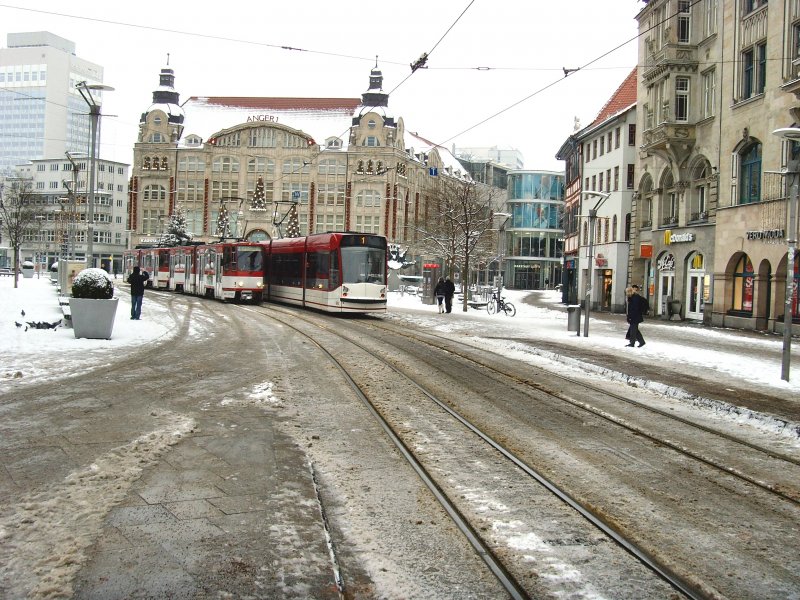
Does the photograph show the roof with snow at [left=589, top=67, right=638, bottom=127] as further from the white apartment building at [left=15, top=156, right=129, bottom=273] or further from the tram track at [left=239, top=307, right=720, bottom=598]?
the white apartment building at [left=15, top=156, right=129, bottom=273]

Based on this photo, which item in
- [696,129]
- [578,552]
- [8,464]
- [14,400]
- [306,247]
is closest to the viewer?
[578,552]

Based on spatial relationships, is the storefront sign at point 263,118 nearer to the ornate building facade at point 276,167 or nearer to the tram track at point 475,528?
the ornate building facade at point 276,167

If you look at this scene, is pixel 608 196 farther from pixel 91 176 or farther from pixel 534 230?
pixel 534 230

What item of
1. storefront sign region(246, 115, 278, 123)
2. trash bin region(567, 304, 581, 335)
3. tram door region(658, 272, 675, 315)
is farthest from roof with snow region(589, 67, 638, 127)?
storefront sign region(246, 115, 278, 123)

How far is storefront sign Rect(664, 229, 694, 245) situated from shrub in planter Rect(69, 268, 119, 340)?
2668 cm

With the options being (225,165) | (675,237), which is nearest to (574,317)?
(675,237)

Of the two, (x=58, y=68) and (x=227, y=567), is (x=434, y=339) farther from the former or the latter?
(x=58, y=68)

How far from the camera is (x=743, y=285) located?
31.6 meters

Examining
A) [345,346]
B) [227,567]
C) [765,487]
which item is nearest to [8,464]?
[227,567]

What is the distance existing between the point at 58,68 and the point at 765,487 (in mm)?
167290

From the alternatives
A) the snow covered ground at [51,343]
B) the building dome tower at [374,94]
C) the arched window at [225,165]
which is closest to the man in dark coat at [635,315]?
the snow covered ground at [51,343]

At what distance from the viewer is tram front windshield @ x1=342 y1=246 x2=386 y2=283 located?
96.5 feet

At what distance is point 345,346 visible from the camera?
1906 centimetres

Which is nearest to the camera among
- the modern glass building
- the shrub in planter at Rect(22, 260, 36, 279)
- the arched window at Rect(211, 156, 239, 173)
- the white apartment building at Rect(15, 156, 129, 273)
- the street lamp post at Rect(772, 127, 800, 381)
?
the street lamp post at Rect(772, 127, 800, 381)
